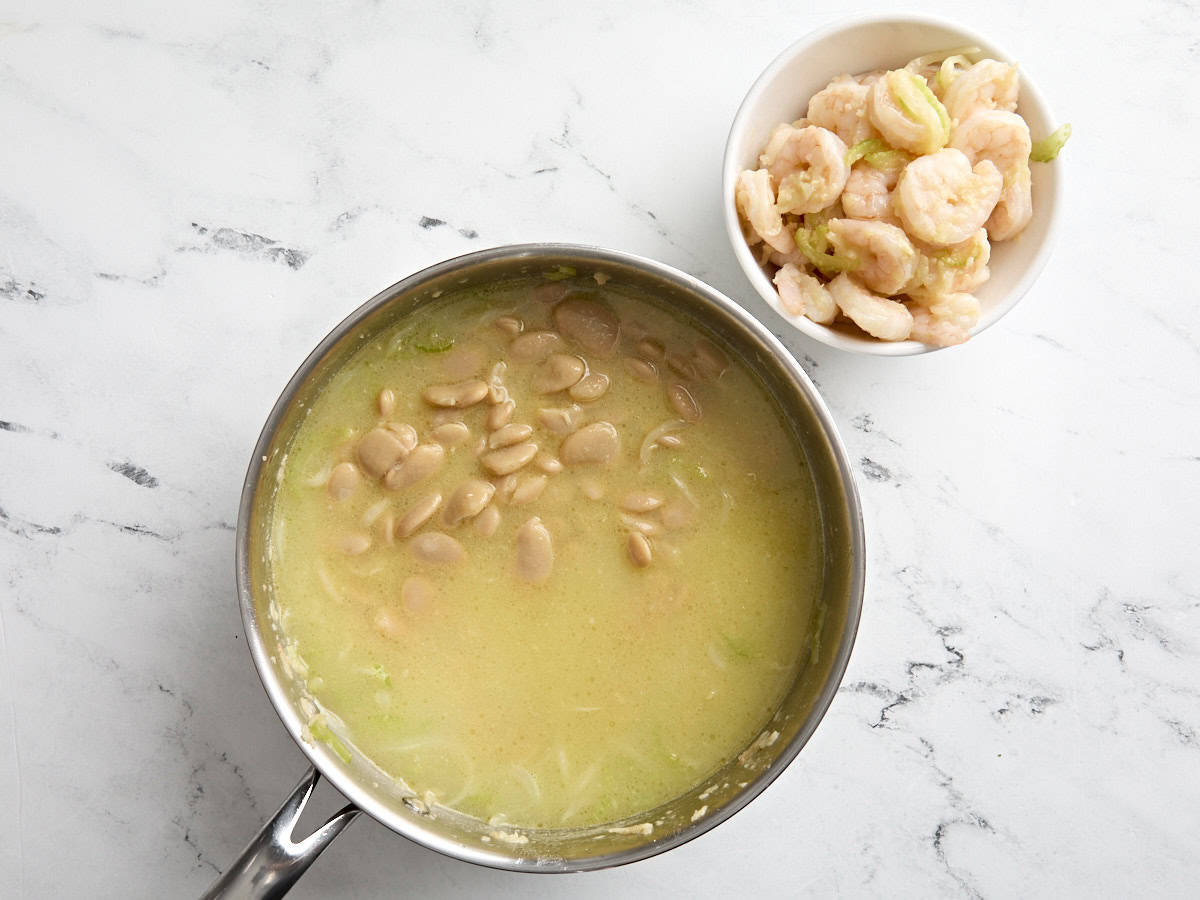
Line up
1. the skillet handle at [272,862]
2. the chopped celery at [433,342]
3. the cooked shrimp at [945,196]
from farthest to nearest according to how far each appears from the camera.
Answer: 1. the chopped celery at [433,342]
2. the cooked shrimp at [945,196]
3. the skillet handle at [272,862]

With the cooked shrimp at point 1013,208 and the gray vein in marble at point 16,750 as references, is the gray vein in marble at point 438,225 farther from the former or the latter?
the gray vein in marble at point 16,750

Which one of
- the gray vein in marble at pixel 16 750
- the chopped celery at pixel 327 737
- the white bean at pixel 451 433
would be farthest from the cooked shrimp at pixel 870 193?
the gray vein in marble at pixel 16 750

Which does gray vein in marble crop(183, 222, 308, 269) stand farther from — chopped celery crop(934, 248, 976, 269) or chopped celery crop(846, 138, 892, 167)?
chopped celery crop(934, 248, 976, 269)

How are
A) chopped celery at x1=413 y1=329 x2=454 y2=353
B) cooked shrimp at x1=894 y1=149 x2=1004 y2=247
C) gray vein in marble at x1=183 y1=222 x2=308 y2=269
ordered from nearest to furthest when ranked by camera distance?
cooked shrimp at x1=894 y1=149 x2=1004 y2=247 < chopped celery at x1=413 y1=329 x2=454 y2=353 < gray vein in marble at x1=183 y1=222 x2=308 y2=269

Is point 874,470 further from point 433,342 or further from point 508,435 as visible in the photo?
point 433,342

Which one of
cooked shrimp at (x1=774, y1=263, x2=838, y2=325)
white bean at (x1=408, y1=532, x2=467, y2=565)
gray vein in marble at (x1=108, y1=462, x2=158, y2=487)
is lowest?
gray vein in marble at (x1=108, y1=462, x2=158, y2=487)

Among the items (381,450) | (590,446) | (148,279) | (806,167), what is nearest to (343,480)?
(381,450)

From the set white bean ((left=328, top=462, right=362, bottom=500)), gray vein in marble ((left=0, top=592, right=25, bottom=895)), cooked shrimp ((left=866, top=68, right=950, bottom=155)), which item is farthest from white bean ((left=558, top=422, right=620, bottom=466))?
gray vein in marble ((left=0, top=592, right=25, bottom=895))

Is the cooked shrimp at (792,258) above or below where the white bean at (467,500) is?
above
